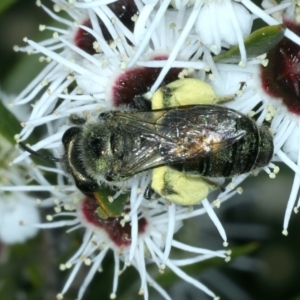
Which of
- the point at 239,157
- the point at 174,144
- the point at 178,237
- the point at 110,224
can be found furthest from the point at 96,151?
the point at 178,237

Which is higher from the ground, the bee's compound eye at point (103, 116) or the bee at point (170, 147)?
the bee's compound eye at point (103, 116)

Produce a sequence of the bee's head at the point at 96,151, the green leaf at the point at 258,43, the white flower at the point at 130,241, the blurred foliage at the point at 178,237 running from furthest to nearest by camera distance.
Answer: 1. the blurred foliage at the point at 178,237
2. the white flower at the point at 130,241
3. the bee's head at the point at 96,151
4. the green leaf at the point at 258,43

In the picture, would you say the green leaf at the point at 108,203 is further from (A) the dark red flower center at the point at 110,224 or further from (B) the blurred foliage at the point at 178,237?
(B) the blurred foliage at the point at 178,237


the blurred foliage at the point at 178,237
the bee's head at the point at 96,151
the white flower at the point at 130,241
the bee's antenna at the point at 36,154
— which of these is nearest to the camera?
the bee's head at the point at 96,151

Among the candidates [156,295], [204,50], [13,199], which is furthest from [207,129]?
[156,295]

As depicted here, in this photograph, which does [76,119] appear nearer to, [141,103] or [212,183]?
[141,103]

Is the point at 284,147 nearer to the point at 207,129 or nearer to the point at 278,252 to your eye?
the point at 207,129

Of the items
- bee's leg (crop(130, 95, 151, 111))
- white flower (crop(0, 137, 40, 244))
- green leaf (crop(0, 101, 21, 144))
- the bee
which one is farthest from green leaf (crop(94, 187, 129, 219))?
white flower (crop(0, 137, 40, 244))

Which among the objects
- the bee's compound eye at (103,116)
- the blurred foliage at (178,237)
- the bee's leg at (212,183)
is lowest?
the blurred foliage at (178,237)

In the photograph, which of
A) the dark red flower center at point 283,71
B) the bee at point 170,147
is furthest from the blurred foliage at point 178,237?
the dark red flower center at point 283,71
